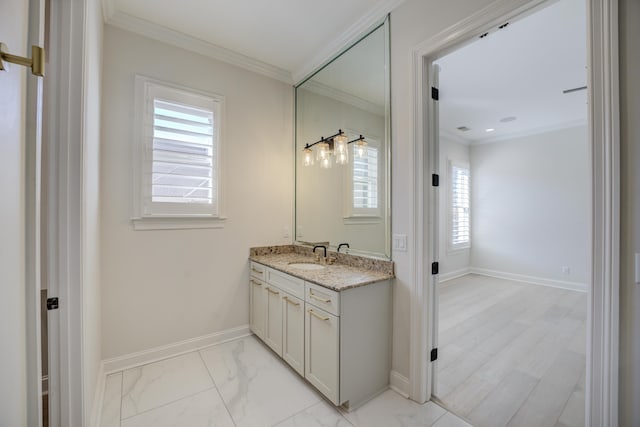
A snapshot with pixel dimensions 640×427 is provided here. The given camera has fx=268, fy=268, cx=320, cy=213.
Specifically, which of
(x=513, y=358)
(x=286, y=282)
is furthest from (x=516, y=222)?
(x=286, y=282)

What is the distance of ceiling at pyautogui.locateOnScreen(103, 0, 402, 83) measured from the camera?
2178mm

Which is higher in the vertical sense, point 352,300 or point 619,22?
point 619,22

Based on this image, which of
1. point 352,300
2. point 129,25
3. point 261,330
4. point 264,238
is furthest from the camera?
point 264,238

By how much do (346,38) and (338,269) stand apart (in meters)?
2.17

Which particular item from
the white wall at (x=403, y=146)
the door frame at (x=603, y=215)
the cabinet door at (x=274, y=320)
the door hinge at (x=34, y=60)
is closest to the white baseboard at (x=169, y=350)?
the cabinet door at (x=274, y=320)

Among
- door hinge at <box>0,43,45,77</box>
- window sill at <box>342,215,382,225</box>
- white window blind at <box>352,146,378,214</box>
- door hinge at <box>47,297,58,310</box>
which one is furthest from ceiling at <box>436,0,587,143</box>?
door hinge at <box>47,297,58,310</box>

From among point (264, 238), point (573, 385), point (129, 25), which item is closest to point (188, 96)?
point (129, 25)

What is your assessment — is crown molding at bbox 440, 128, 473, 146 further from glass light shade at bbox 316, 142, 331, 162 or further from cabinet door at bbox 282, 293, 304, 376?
cabinet door at bbox 282, 293, 304, 376

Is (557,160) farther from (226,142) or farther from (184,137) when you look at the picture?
(184,137)

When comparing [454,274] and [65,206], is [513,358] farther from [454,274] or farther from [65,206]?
[65,206]

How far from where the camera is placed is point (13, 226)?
75 centimetres

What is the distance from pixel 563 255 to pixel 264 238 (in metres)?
5.46

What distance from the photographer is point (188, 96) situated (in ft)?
8.55

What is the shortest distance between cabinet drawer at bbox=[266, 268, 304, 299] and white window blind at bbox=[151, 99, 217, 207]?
935mm
